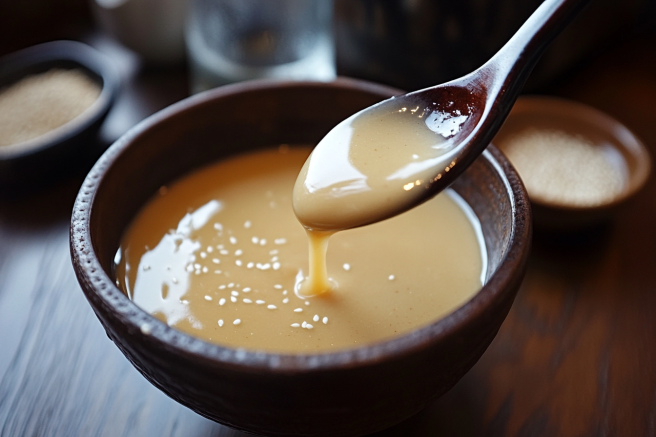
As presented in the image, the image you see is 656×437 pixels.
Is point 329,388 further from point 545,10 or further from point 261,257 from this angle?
point 545,10

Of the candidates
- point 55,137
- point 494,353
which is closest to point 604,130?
point 494,353

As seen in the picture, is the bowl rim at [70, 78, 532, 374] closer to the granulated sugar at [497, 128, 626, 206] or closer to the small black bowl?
the granulated sugar at [497, 128, 626, 206]

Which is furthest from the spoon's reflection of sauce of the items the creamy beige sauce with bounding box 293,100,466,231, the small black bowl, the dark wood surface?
the small black bowl

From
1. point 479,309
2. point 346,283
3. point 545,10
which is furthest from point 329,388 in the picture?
point 545,10

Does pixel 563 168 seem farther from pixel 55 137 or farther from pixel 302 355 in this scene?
pixel 55 137

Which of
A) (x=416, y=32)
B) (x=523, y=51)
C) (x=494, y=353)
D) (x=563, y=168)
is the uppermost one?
(x=523, y=51)

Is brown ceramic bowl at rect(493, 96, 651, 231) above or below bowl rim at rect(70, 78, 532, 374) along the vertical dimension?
below
